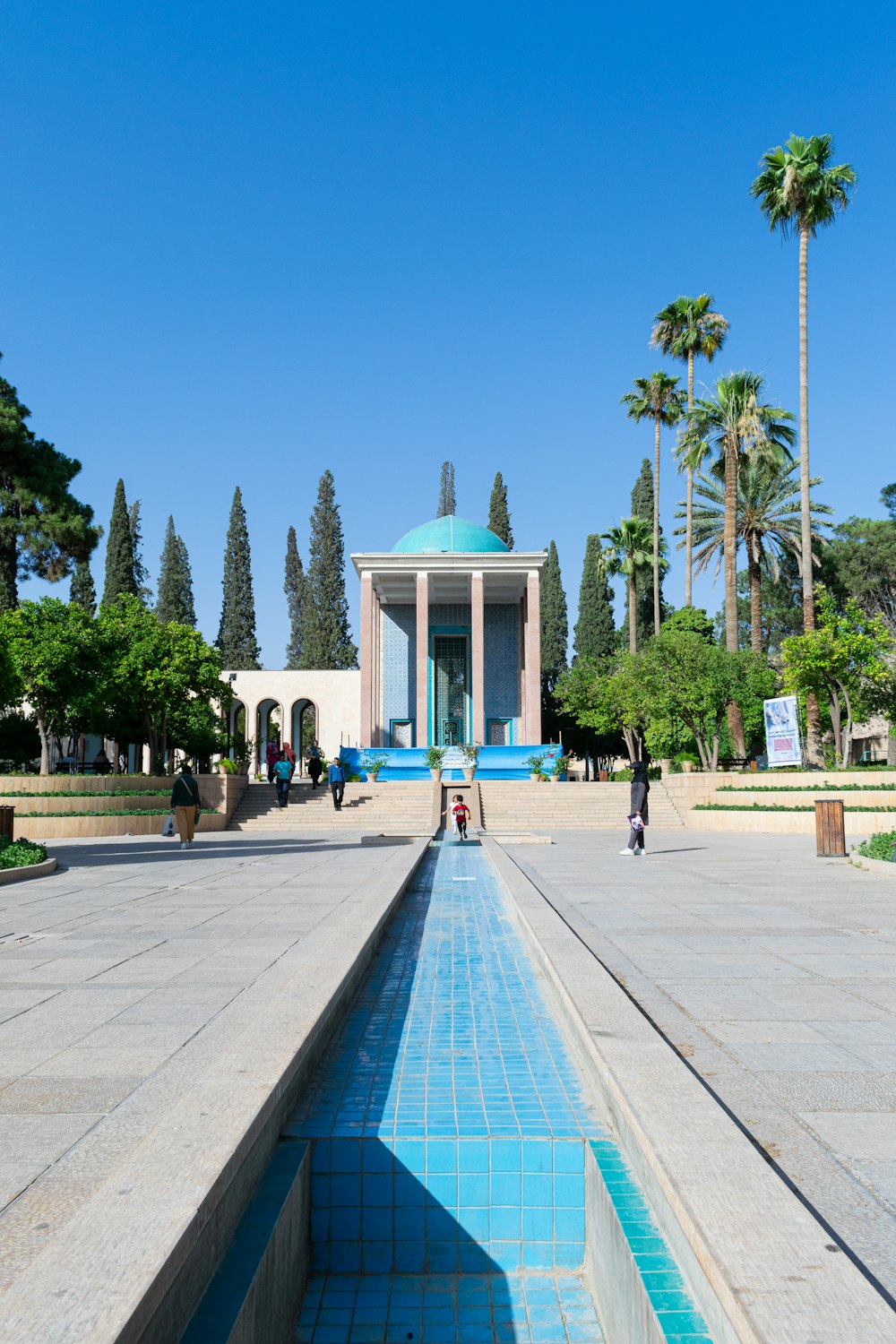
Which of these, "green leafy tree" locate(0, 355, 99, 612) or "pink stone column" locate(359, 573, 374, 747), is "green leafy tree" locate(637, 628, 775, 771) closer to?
"pink stone column" locate(359, 573, 374, 747)

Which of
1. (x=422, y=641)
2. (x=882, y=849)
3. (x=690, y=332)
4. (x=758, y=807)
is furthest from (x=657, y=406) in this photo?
(x=882, y=849)

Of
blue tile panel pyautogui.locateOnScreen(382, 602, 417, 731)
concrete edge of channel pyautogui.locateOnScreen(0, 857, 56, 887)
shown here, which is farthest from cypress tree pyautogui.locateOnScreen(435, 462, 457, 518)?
concrete edge of channel pyautogui.locateOnScreen(0, 857, 56, 887)

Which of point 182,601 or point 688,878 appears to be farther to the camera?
point 182,601

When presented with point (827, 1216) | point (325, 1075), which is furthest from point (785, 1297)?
point (325, 1075)

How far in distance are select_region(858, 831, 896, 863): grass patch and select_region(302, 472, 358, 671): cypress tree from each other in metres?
45.6

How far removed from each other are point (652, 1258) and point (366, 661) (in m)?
37.7

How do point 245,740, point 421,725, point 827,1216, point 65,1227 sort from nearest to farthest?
point 65,1227 → point 827,1216 → point 421,725 → point 245,740

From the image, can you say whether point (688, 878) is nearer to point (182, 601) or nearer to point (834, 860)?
point (834, 860)

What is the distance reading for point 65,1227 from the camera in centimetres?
229

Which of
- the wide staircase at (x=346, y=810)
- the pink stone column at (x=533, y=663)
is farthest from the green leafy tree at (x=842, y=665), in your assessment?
the pink stone column at (x=533, y=663)

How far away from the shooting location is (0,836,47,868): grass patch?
38.6 feet

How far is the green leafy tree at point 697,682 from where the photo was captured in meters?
28.7

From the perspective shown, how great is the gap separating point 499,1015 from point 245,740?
4418 cm

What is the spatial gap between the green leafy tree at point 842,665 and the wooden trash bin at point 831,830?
11.0 metres
